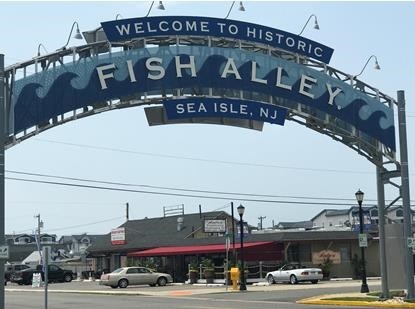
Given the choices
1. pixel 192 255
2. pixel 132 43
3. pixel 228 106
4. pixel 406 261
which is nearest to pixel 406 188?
pixel 406 261

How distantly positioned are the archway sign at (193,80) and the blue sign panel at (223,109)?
0.03 meters

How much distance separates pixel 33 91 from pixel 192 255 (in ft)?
118

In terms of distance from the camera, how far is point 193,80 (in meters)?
22.5

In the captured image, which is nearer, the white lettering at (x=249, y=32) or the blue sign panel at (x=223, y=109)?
the blue sign panel at (x=223, y=109)

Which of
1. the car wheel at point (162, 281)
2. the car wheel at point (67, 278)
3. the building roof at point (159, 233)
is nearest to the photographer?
the car wheel at point (162, 281)

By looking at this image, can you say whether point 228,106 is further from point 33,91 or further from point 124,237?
point 124,237

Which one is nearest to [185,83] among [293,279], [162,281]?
[293,279]

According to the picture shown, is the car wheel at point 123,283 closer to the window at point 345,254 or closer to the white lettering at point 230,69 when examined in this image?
the window at point 345,254

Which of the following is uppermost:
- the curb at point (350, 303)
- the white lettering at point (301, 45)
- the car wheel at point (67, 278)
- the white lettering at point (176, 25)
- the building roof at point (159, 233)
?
the white lettering at point (176, 25)

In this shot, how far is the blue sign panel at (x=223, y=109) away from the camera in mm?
22359

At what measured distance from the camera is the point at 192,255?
55.1 meters

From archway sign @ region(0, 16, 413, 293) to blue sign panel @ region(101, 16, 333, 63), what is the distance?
0.03 meters

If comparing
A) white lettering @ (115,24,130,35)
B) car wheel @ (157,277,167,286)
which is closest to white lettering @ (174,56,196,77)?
white lettering @ (115,24,130,35)

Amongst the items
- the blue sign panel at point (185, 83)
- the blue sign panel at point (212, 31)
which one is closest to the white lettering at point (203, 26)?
the blue sign panel at point (212, 31)
